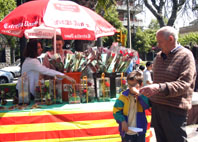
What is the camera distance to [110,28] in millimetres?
4180

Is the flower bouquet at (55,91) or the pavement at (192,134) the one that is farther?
the pavement at (192,134)

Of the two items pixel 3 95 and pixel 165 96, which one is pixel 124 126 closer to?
pixel 165 96

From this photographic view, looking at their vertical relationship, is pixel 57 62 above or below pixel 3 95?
above

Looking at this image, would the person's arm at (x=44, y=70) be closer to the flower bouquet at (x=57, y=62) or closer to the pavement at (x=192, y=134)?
the flower bouquet at (x=57, y=62)

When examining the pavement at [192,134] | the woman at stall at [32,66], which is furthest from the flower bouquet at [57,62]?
the pavement at [192,134]

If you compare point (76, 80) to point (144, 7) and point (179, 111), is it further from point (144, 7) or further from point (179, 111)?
point (144, 7)

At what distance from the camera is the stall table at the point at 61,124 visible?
3.35 metres

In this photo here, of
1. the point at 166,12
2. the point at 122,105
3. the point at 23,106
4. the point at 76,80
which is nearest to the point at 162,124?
the point at 122,105

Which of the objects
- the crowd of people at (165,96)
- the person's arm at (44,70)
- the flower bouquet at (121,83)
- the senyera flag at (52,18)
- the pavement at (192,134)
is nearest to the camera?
the crowd of people at (165,96)

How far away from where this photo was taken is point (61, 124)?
3426mm

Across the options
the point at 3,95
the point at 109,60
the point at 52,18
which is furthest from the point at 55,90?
the point at 52,18

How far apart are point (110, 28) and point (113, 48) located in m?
0.39

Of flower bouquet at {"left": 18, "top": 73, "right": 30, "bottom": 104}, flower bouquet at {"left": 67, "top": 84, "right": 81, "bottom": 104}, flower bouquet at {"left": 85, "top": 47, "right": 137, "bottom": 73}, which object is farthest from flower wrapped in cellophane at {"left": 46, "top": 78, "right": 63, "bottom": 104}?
flower bouquet at {"left": 85, "top": 47, "right": 137, "bottom": 73}

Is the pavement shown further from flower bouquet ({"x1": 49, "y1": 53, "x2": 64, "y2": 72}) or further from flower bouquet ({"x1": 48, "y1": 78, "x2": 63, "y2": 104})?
flower bouquet ({"x1": 49, "y1": 53, "x2": 64, "y2": 72})
